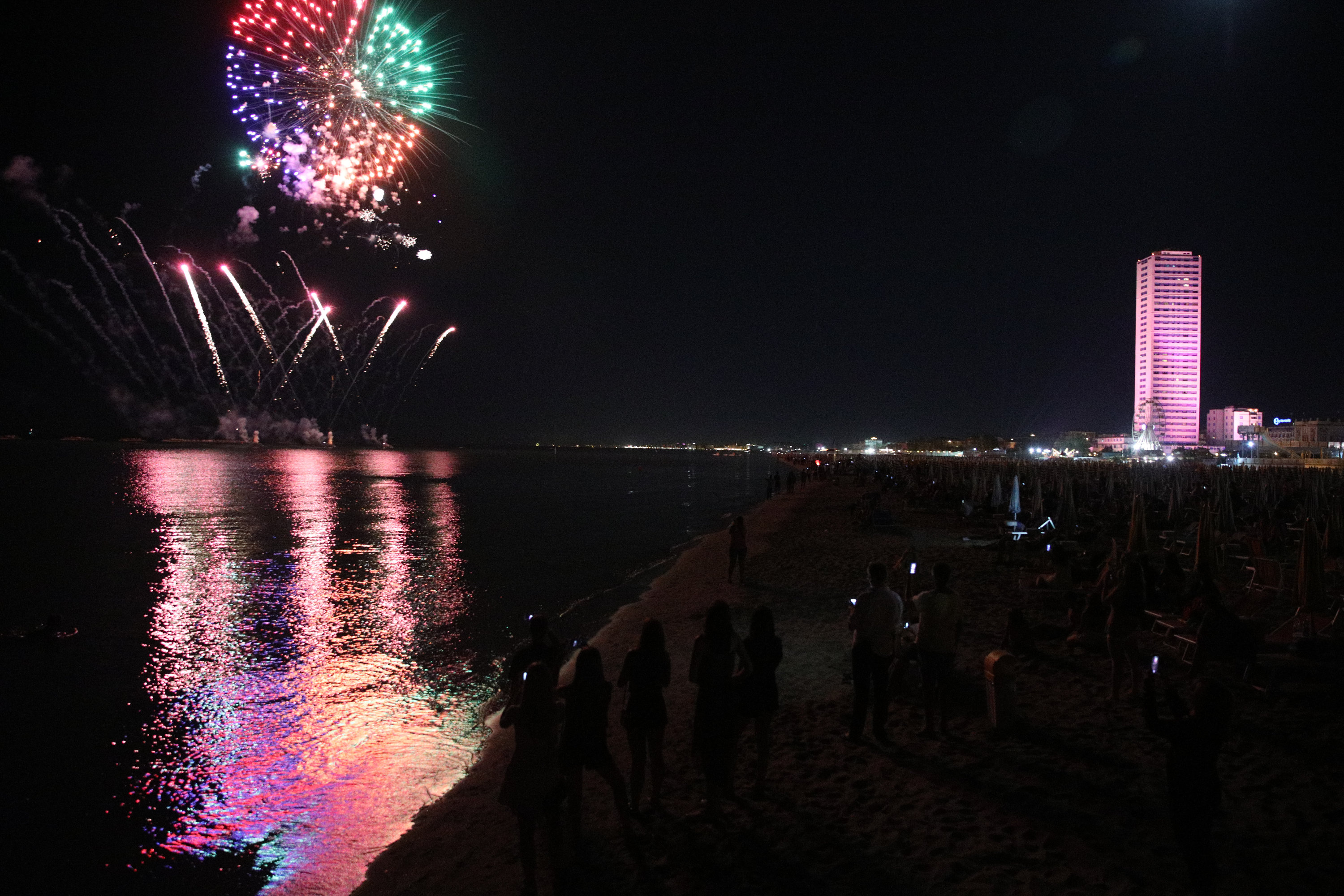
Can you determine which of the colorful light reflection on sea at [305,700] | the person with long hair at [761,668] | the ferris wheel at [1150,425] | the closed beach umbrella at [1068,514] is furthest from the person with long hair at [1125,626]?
A: the ferris wheel at [1150,425]

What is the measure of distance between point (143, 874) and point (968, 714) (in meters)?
6.67

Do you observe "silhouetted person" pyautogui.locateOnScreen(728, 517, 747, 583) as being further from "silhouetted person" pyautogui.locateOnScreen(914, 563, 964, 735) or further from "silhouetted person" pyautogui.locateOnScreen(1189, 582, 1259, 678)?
"silhouetted person" pyautogui.locateOnScreen(1189, 582, 1259, 678)

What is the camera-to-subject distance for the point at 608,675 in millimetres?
9406

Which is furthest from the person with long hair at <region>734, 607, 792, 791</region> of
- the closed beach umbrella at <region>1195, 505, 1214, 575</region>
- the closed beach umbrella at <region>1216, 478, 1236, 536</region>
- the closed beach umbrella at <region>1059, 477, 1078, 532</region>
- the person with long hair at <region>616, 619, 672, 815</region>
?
the closed beach umbrella at <region>1216, 478, 1236, 536</region>

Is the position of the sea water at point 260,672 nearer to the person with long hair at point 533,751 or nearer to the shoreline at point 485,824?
the shoreline at point 485,824

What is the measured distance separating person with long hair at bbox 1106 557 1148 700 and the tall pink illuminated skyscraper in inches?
5983

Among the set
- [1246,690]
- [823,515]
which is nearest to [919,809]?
[1246,690]

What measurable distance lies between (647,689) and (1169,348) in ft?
543

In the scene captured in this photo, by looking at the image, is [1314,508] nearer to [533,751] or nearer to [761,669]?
[761,669]

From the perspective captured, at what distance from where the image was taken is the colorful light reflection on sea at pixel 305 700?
6223mm

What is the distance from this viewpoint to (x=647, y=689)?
15.1 feet

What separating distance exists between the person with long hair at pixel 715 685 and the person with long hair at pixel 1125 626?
3.61m

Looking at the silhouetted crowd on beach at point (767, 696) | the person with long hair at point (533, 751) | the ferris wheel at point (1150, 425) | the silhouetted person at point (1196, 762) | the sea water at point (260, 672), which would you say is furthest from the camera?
the ferris wheel at point (1150, 425)

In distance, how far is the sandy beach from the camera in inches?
162
